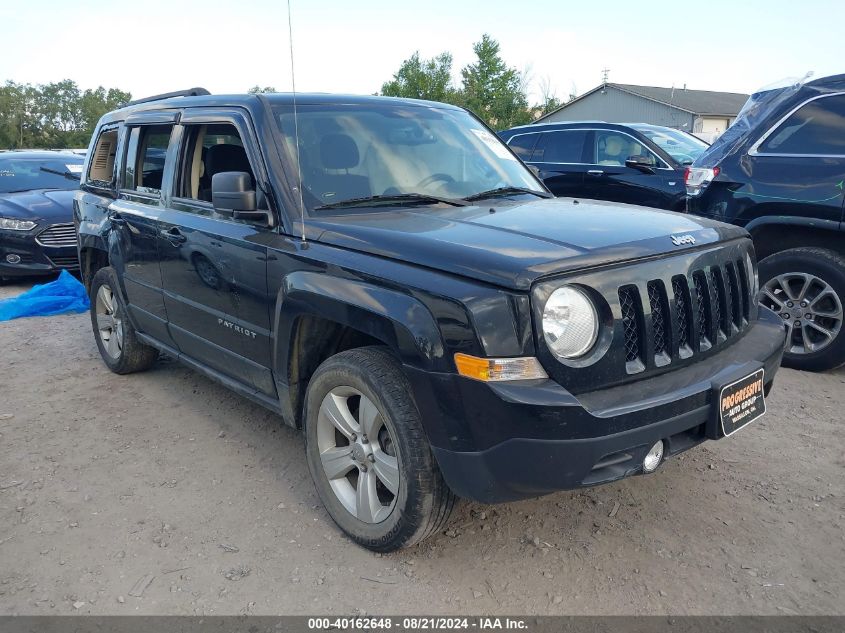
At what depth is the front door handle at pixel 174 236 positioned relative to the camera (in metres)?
3.90

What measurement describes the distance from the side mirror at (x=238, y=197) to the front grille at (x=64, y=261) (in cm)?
634

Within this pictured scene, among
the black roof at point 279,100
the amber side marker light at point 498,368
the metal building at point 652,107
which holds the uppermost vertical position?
the metal building at point 652,107

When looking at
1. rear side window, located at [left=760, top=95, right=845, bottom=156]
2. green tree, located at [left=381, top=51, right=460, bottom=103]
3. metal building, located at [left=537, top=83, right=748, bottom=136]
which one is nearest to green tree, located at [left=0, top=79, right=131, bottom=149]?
green tree, located at [left=381, top=51, right=460, bottom=103]

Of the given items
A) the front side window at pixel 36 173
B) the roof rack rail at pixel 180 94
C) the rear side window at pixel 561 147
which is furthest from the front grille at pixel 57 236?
the rear side window at pixel 561 147

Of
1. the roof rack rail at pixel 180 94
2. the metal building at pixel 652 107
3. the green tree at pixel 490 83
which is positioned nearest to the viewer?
the roof rack rail at pixel 180 94

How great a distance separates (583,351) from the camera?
2.47 metres

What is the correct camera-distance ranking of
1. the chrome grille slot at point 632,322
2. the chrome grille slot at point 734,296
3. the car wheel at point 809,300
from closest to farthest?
the chrome grille slot at point 632,322 → the chrome grille slot at point 734,296 → the car wheel at point 809,300

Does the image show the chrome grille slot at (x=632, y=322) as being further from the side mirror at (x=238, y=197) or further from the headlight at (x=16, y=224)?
the headlight at (x=16, y=224)

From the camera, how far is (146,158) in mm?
4582

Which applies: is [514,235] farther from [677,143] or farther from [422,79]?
[422,79]

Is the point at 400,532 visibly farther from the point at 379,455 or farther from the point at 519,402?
the point at 519,402

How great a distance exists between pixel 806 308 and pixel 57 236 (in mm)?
8123

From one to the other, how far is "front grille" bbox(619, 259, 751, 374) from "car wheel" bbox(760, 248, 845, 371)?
84.9 inches

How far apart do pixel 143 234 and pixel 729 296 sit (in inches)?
133
